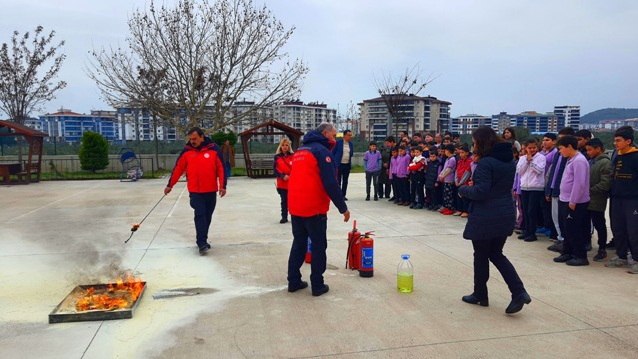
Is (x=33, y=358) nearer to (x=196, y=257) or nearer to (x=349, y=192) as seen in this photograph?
(x=196, y=257)

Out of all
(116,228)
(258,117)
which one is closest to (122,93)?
(258,117)

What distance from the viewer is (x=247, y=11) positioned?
21.4 metres

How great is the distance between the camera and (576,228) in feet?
19.7

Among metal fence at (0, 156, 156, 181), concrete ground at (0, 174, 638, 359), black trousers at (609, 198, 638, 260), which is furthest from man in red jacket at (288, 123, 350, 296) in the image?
metal fence at (0, 156, 156, 181)

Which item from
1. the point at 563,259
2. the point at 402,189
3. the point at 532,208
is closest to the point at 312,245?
the point at 563,259

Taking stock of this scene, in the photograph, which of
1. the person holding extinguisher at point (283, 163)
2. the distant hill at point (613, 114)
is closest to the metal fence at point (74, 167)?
the person holding extinguisher at point (283, 163)

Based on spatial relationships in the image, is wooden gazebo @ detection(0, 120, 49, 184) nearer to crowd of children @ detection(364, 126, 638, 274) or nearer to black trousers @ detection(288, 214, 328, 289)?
crowd of children @ detection(364, 126, 638, 274)

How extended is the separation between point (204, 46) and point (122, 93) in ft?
15.4

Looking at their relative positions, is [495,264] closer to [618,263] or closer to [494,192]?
[494,192]

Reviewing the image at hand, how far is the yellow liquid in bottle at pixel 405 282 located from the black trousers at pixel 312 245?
2.85 feet

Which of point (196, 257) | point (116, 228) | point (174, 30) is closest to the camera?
point (196, 257)

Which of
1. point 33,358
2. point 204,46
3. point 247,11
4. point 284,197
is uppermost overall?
point 247,11

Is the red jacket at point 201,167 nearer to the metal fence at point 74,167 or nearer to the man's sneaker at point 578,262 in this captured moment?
the man's sneaker at point 578,262

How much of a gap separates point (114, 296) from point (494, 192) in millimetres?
3976
